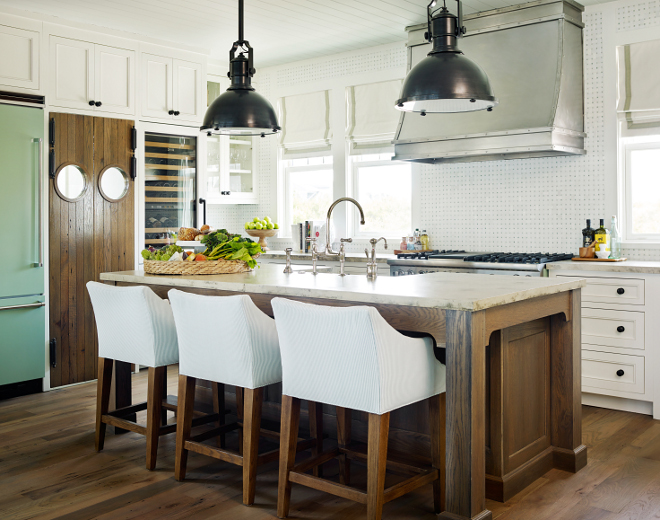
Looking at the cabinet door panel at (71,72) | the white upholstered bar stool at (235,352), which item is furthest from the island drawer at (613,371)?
the cabinet door panel at (71,72)

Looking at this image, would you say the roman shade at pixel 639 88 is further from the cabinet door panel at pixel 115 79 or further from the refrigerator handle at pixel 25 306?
the refrigerator handle at pixel 25 306

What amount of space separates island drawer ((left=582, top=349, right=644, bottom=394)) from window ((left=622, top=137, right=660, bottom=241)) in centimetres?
96

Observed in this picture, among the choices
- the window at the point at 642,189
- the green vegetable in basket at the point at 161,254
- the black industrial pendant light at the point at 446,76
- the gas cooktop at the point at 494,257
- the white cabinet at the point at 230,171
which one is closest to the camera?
the black industrial pendant light at the point at 446,76

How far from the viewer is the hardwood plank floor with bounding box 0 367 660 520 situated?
8.47 ft

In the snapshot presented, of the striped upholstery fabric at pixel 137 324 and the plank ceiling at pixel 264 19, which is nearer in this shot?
the striped upholstery fabric at pixel 137 324

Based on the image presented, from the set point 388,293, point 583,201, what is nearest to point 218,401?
point 388,293

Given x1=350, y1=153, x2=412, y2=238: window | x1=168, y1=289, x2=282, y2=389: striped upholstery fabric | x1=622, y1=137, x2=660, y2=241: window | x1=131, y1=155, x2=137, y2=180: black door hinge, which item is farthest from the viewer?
x1=350, y1=153, x2=412, y2=238: window

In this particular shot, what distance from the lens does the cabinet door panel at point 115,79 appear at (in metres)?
4.80

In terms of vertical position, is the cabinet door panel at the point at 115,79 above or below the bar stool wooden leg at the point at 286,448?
above

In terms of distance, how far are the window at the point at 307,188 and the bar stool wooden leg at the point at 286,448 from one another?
382cm

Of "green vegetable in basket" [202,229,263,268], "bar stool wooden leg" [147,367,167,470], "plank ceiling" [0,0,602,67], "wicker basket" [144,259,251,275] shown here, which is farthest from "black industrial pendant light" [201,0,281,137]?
"bar stool wooden leg" [147,367,167,470]

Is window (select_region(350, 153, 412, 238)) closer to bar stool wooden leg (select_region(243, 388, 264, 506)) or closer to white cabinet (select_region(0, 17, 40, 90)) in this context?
white cabinet (select_region(0, 17, 40, 90))

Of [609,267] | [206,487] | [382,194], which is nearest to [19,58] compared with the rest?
[382,194]

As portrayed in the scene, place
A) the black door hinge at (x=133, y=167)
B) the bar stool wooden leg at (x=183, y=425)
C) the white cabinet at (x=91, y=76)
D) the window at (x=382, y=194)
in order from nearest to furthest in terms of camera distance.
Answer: the bar stool wooden leg at (x=183, y=425) < the white cabinet at (x=91, y=76) < the black door hinge at (x=133, y=167) < the window at (x=382, y=194)
